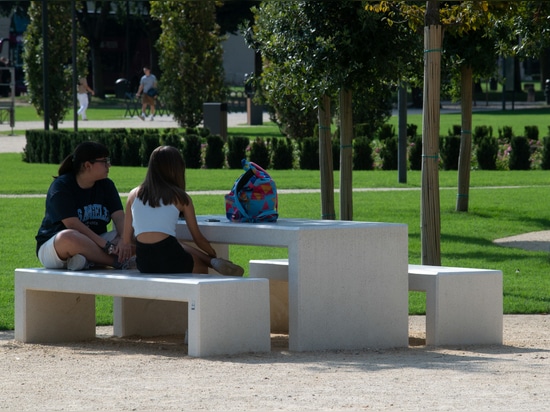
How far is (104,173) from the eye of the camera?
28.9 feet

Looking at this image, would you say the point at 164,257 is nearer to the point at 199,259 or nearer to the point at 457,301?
the point at 199,259

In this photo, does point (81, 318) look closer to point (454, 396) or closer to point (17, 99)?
point (454, 396)

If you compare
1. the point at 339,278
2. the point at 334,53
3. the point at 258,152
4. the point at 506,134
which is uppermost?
the point at 334,53

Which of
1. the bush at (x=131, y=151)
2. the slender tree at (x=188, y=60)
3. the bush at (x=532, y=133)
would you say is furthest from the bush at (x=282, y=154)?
the slender tree at (x=188, y=60)

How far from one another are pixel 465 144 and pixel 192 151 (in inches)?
390

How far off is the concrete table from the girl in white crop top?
36cm

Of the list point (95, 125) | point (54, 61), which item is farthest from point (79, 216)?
point (95, 125)

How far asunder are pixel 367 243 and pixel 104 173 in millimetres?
1859

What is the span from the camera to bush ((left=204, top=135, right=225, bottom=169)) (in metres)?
26.3

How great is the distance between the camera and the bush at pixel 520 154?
24969mm

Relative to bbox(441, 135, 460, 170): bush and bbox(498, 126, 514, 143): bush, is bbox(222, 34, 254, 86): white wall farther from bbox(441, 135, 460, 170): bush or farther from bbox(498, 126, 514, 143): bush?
bbox(441, 135, 460, 170): bush

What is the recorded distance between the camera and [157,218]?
8.30 m

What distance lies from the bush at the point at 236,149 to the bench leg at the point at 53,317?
17078mm

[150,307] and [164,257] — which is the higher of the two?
[164,257]
